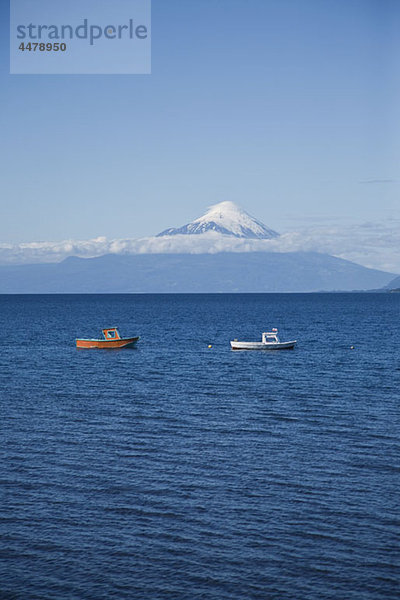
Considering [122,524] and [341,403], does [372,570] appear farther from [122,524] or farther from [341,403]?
[341,403]

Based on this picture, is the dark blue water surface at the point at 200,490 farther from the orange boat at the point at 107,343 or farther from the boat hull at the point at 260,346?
the orange boat at the point at 107,343

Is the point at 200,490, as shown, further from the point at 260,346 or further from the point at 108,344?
the point at 108,344

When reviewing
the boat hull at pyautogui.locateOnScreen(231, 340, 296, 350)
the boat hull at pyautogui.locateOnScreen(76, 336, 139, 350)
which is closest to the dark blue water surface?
the boat hull at pyautogui.locateOnScreen(231, 340, 296, 350)

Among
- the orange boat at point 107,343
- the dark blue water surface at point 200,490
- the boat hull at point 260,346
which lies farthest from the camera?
the orange boat at point 107,343

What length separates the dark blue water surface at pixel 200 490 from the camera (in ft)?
67.4

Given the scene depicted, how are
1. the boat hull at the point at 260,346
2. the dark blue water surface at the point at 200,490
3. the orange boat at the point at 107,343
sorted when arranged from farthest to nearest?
the orange boat at the point at 107,343 < the boat hull at the point at 260,346 < the dark blue water surface at the point at 200,490

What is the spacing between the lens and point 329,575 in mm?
20547

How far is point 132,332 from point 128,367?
59.5m

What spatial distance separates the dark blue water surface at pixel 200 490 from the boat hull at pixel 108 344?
36.0m

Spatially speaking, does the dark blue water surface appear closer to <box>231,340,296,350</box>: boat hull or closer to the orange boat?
<box>231,340,296,350</box>: boat hull

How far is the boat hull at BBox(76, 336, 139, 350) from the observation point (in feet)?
310

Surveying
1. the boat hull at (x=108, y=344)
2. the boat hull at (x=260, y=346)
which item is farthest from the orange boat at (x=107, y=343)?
the boat hull at (x=260, y=346)

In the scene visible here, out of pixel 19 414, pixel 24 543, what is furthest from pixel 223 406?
pixel 24 543

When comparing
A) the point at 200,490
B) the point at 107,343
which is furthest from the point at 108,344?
the point at 200,490
